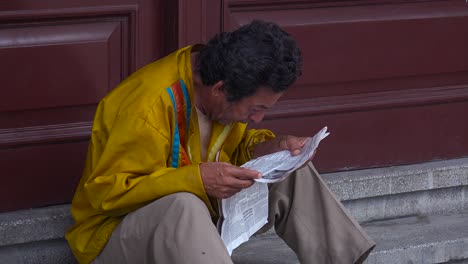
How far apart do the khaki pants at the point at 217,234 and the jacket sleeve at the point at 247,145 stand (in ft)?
0.49

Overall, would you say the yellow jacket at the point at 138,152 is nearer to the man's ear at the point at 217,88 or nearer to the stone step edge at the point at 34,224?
the man's ear at the point at 217,88

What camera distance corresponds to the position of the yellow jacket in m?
3.57

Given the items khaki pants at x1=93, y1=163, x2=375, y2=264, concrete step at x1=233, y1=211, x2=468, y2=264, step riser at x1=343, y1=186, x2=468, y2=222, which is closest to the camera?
khaki pants at x1=93, y1=163, x2=375, y2=264

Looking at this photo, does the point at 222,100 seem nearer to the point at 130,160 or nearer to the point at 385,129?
the point at 130,160

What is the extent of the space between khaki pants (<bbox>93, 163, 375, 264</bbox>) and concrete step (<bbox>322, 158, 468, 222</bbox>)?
2.26 ft

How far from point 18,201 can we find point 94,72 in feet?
1.80

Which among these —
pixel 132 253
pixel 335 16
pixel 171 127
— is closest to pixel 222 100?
pixel 171 127

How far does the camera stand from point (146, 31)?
174 inches

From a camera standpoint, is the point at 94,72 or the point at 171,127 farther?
the point at 94,72

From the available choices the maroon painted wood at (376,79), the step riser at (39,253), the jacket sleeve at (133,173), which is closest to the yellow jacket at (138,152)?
the jacket sleeve at (133,173)

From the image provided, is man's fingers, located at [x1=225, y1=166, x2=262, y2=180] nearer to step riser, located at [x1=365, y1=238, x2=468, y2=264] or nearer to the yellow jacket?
the yellow jacket

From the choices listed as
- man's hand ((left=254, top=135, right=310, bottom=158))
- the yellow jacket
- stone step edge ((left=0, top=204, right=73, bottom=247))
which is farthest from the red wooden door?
man's hand ((left=254, top=135, right=310, bottom=158))

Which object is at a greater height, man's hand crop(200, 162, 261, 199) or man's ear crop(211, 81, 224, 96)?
man's ear crop(211, 81, 224, 96)

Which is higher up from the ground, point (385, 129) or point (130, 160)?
Result: point (130, 160)
